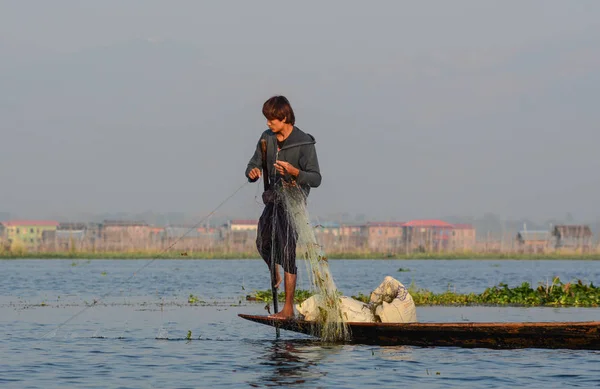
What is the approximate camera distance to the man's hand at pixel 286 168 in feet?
34.3

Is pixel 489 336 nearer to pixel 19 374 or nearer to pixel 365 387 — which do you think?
pixel 365 387

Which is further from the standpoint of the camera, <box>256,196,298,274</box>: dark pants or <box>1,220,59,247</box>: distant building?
<box>1,220,59,247</box>: distant building

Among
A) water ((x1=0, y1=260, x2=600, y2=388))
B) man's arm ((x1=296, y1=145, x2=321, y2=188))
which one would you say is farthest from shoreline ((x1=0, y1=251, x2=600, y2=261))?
man's arm ((x1=296, y1=145, x2=321, y2=188))

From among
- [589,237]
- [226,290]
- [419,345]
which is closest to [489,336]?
[419,345]

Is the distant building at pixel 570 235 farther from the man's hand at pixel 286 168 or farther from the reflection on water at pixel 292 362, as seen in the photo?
the man's hand at pixel 286 168

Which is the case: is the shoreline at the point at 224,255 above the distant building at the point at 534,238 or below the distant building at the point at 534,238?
below

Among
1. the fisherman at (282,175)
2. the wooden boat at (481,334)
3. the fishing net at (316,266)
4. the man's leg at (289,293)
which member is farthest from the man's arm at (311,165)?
the wooden boat at (481,334)

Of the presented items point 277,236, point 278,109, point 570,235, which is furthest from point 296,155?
point 570,235

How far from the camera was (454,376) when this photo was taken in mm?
9336

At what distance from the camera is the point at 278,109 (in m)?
10.7

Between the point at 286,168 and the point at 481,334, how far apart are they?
2.82m

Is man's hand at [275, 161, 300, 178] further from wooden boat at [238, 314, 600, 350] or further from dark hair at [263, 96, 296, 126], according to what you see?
wooden boat at [238, 314, 600, 350]

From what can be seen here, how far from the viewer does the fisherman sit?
10.7 meters

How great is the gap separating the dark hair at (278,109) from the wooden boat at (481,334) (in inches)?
89.5
